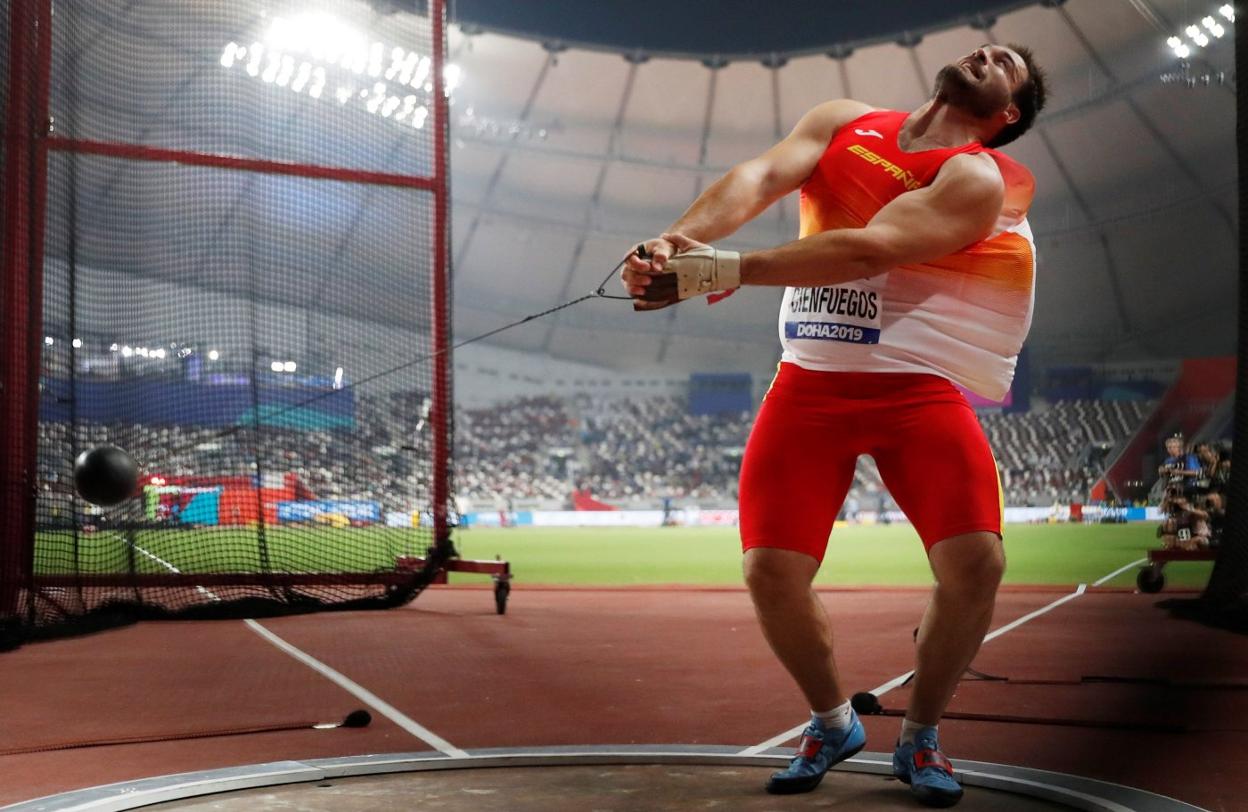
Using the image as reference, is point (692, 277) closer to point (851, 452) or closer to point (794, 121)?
point (851, 452)

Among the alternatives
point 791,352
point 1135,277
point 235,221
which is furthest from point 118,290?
point 1135,277

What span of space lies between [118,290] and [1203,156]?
1174 inches

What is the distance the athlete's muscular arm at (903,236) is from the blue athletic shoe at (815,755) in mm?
1298

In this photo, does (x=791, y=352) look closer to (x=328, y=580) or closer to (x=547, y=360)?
(x=328, y=580)

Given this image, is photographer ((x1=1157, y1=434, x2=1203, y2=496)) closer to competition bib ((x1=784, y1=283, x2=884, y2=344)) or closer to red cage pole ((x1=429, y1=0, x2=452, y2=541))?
red cage pole ((x1=429, y1=0, x2=452, y2=541))

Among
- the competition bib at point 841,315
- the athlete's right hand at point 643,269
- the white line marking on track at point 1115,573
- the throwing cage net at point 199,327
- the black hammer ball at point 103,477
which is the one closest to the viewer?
the athlete's right hand at point 643,269

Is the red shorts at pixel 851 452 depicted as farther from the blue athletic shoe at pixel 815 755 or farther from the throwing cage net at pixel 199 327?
the throwing cage net at pixel 199 327

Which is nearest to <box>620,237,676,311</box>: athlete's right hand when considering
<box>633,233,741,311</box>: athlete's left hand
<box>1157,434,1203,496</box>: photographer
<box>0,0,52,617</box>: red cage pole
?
<box>633,233,741,311</box>: athlete's left hand

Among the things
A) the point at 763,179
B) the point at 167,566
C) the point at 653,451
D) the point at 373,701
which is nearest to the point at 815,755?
the point at 763,179

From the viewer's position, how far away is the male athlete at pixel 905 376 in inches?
133

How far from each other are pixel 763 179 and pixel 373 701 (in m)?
2.97

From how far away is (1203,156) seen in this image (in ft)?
110

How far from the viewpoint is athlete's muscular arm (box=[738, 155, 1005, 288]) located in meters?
3.12

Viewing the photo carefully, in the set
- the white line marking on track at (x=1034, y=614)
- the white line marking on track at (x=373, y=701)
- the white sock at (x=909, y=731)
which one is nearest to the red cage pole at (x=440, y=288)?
the white line marking on track at (x=373, y=701)
